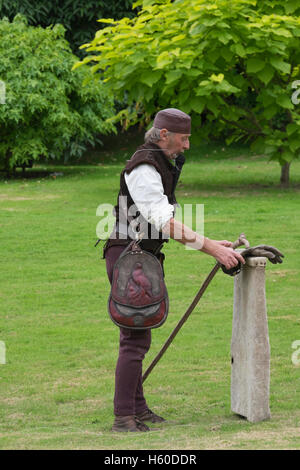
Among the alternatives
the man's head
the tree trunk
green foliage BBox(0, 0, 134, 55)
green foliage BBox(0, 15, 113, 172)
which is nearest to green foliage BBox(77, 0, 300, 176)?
the tree trunk

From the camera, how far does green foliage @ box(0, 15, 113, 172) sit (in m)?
21.2

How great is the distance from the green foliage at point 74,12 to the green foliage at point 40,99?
584 centimetres

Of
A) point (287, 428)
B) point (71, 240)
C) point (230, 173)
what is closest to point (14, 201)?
point (71, 240)

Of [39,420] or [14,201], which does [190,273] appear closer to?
[39,420]

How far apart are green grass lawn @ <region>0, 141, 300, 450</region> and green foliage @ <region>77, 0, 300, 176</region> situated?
5.61 ft

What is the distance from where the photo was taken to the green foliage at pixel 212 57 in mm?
15703

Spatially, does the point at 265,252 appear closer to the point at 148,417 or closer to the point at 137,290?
the point at 137,290

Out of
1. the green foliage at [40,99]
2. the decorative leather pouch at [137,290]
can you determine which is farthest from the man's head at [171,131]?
the green foliage at [40,99]

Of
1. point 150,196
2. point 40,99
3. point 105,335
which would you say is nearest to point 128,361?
point 150,196

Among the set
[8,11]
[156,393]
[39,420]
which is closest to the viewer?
[39,420]

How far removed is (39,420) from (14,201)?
1179 cm

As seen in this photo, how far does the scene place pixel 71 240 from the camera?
43.4ft

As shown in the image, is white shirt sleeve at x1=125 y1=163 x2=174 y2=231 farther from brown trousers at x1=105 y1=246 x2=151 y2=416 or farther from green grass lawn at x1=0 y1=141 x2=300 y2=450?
green grass lawn at x1=0 y1=141 x2=300 y2=450

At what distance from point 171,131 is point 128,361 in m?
1.42
